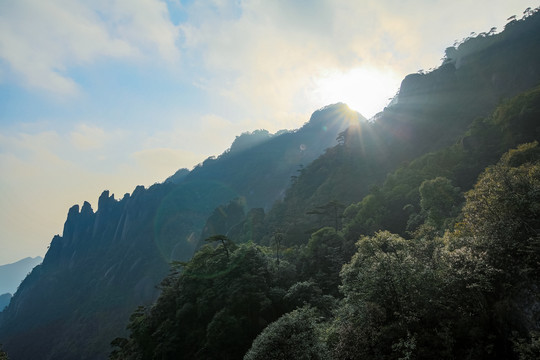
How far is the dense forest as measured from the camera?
51.9ft

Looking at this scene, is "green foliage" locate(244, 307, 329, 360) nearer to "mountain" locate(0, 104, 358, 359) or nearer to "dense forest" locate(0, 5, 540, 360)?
"dense forest" locate(0, 5, 540, 360)

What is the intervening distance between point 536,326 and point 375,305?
7.60 meters

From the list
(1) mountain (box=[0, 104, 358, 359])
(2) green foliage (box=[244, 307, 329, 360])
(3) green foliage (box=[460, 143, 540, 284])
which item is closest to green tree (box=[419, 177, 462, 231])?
(3) green foliage (box=[460, 143, 540, 284])

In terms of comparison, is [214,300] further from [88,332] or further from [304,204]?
[88,332]

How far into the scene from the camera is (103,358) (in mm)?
109812

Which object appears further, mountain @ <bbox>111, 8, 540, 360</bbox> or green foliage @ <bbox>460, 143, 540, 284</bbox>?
green foliage @ <bbox>460, 143, 540, 284</bbox>

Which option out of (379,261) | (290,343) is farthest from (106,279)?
(379,261)

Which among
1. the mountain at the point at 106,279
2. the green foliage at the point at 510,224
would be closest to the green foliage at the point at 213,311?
the green foliage at the point at 510,224

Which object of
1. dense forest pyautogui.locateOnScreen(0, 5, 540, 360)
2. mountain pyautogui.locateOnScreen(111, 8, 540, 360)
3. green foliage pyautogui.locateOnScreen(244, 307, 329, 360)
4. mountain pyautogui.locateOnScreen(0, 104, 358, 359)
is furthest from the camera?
mountain pyautogui.locateOnScreen(0, 104, 358, 359)

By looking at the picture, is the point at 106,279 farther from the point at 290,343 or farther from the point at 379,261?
the point at 379,261

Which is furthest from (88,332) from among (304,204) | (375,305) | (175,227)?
(375,305)

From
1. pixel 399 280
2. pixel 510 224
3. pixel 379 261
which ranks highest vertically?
pixel 379 261

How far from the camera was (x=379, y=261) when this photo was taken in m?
19.3

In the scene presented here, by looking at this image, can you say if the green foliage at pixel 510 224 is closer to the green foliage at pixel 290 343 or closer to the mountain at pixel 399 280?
the mountain at pixel 399 280
